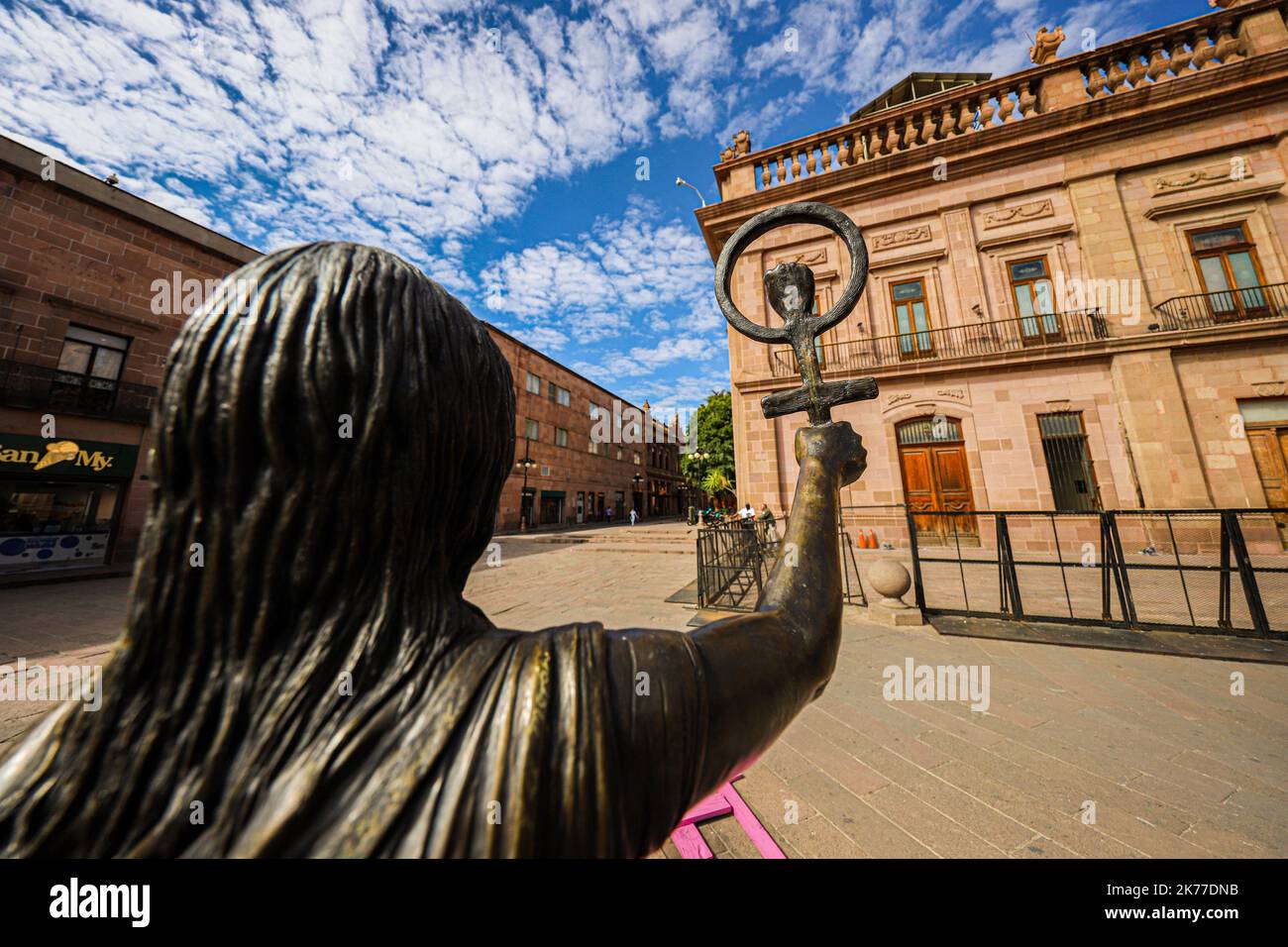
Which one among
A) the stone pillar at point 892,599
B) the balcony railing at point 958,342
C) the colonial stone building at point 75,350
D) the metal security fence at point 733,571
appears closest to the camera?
the stone pillar at point 892,599

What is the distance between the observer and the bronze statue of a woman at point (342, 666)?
0.56 meters

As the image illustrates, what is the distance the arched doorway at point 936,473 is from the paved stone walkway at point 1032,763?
726cm

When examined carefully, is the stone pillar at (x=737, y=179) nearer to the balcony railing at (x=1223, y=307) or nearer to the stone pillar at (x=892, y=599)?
the balcony railing at (x=1223, y=307)

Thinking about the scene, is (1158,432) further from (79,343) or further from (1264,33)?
(79,343)

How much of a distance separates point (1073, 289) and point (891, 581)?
10890 mm

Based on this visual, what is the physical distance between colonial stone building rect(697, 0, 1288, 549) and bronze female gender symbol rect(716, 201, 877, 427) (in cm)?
1023

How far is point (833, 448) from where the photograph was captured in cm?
125

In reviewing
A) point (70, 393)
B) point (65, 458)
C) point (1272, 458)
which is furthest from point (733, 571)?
point (70, 393)

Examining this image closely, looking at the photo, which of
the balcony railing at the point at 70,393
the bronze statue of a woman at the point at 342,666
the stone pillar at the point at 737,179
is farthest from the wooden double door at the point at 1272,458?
the balcony railing at the point at 70,393

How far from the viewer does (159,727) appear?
0.60 meters

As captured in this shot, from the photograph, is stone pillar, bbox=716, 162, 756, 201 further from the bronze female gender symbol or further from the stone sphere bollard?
the bronze female gender symbol

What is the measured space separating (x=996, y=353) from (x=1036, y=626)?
8469 millimetres

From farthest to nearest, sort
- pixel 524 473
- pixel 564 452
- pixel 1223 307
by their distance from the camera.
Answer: pixel 564 452 < pixel 524 473 < pixel 1223 307

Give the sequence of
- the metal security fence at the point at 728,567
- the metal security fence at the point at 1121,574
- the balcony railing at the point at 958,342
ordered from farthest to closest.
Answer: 1. the balcony railing at the point at 958,342
2. the metal security fence at the point at 728,567
3. the metal security fence at the point at 1121,574
